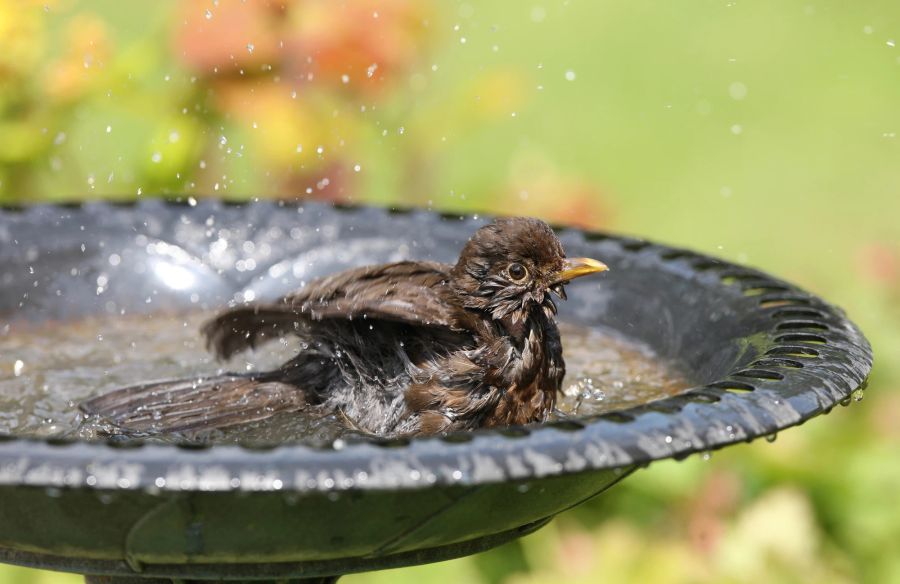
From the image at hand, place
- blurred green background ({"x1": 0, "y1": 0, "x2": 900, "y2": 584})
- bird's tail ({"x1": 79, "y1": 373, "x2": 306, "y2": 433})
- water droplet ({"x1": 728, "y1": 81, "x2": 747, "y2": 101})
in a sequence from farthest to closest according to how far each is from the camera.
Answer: water droplet ({"x1": 728, "y1": 81, "x2": 747, "y2": 101}) < blurred green background ({"x1": 0, "y1": 0, "x2": 900, "y2": 584}) < bird's tail ({"x1": 79, "y1": 373, "x2": 306, "y2": 433})

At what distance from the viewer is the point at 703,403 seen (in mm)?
2709

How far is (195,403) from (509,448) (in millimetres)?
1257

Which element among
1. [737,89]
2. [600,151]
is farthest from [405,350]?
[737,89]

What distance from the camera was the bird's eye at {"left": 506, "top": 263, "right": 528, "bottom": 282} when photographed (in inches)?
137

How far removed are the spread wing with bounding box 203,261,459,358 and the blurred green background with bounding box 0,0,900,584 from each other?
5.49ft

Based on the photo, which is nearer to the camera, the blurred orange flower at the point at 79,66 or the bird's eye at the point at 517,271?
the bird's eye at the point at 517,271

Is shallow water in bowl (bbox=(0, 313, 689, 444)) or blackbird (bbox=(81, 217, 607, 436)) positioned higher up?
blackbird (bbox=(81, 217, 607, 436))

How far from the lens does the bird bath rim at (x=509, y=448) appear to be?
90.4 inches

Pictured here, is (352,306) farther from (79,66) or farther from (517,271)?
(79,66)

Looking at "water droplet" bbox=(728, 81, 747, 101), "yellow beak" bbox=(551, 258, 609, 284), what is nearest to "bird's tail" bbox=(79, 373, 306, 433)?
"yellow beak" bbox=(551, 258, 609, 284)

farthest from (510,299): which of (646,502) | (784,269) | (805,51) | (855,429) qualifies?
(805,51)

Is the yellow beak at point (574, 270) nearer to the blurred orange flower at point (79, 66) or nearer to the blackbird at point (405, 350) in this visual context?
the blackbird at point (405, 350)

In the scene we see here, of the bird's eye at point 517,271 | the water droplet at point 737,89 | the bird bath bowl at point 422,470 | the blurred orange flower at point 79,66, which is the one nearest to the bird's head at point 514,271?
the bird's eye at point 517,271

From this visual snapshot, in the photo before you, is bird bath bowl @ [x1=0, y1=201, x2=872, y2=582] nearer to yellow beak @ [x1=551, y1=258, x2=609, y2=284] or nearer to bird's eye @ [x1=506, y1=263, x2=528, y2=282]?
yellow beak @ [x1=551, y1=258, x2=609, y2=284]
